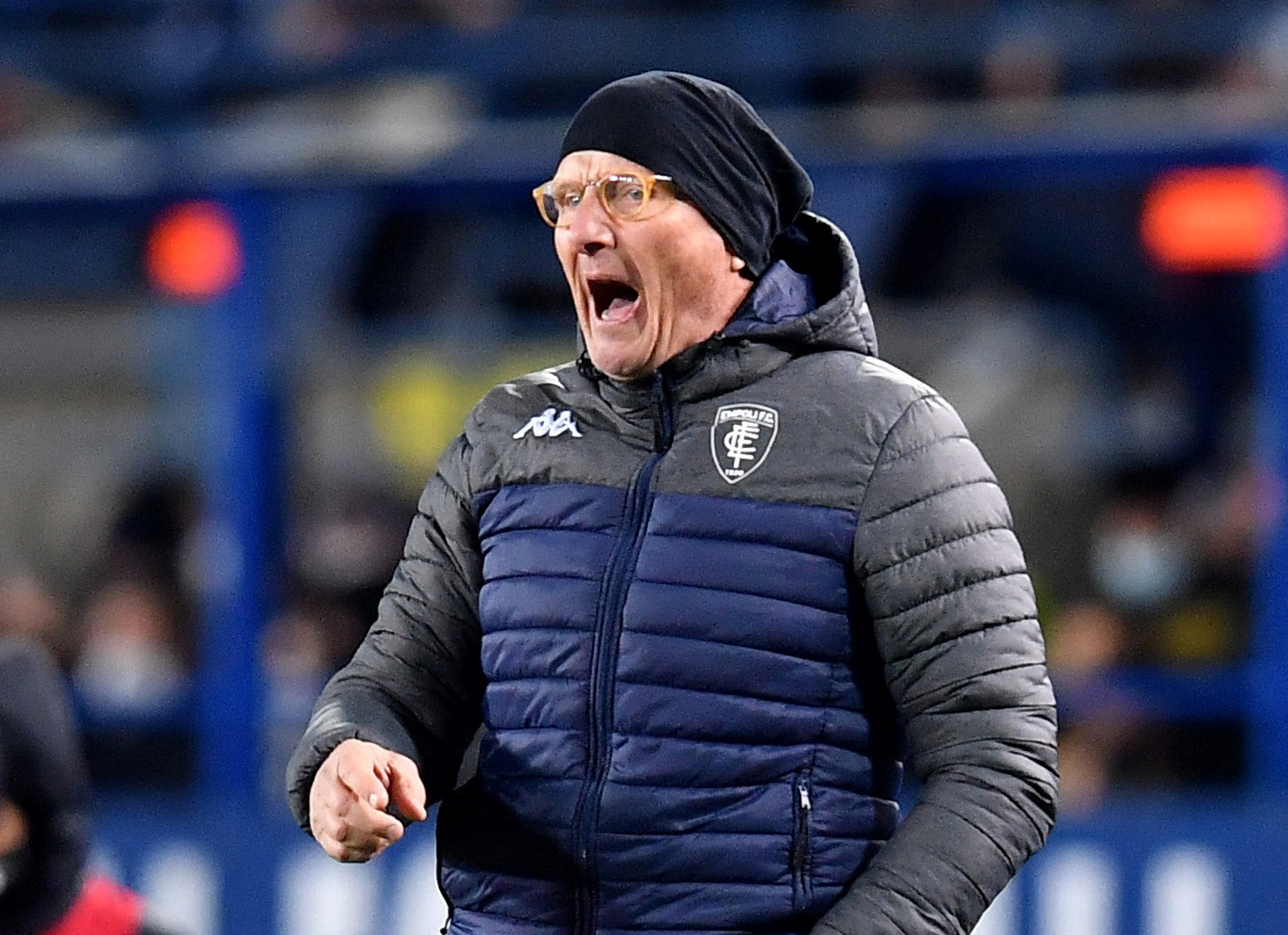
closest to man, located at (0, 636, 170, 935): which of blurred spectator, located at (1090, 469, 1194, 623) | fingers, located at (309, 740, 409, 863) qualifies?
fingers, located at (309, 740, 409, 863)

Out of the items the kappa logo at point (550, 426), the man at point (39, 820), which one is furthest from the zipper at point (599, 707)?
the man at point (39, 820)

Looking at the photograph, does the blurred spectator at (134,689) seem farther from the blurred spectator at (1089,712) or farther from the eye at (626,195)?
the eye at (626,195)

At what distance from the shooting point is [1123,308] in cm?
978

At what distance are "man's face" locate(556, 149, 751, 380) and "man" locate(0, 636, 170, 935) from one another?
4.93ft

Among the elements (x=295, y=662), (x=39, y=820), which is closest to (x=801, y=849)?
(x=39, y=820)

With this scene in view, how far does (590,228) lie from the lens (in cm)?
251

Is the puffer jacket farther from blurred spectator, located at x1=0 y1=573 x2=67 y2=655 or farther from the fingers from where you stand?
blurred spectator, located at x1=0 y1=573 x2=67 y2=655

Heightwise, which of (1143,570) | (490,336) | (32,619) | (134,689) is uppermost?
(490,336)

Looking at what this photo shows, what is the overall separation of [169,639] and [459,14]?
310 centimetres

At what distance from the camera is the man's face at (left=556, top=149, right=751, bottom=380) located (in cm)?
251

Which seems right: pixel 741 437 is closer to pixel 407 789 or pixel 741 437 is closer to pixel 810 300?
pixel 810 300

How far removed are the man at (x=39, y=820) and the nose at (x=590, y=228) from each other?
1550 mm

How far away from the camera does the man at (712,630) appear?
2.39 meters

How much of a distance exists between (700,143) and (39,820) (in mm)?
1737
